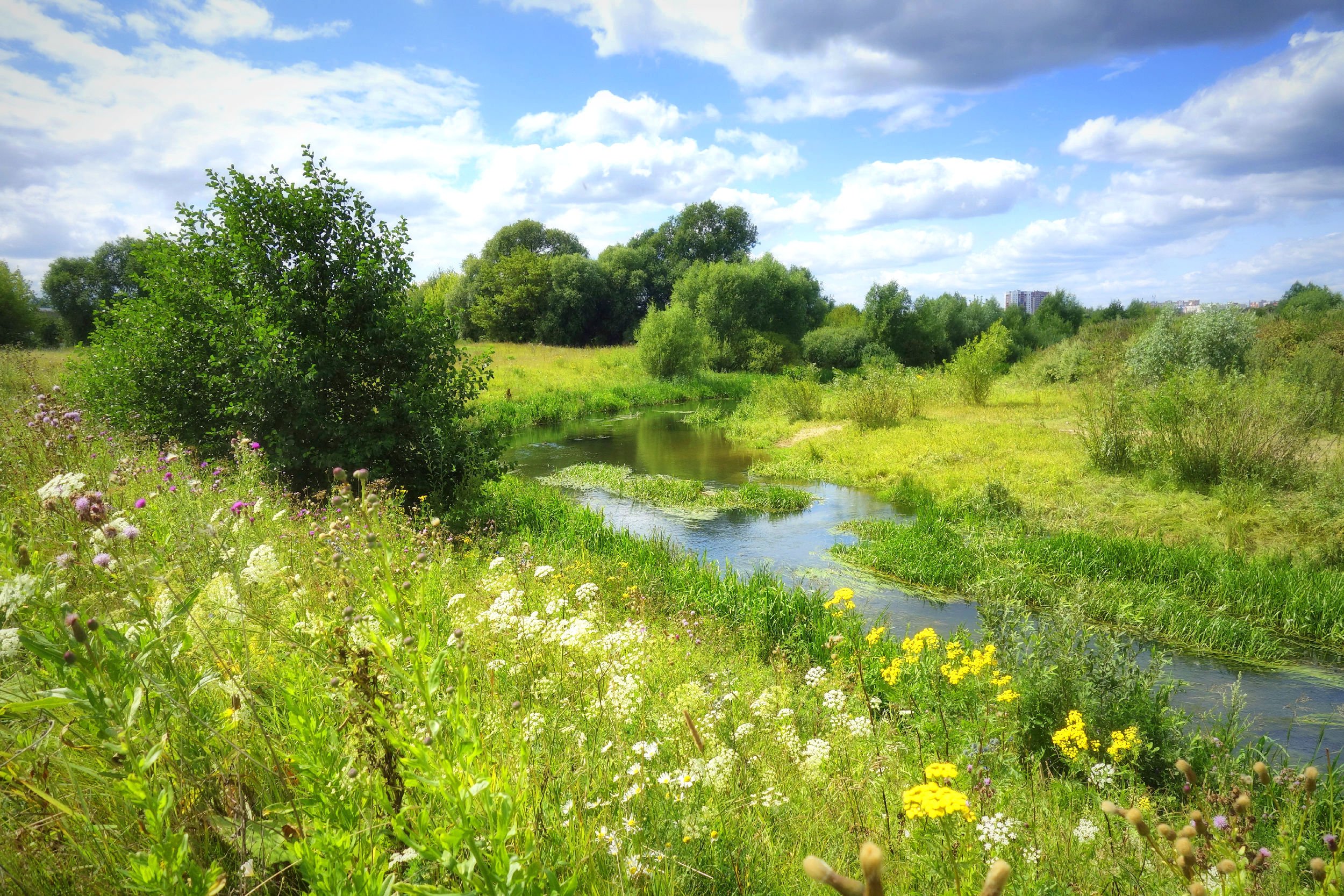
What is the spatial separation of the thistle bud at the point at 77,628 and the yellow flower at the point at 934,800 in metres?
1.71

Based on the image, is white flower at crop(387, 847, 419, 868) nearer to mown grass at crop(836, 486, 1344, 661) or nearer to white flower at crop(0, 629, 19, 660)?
white flower at crop(0, 629, 19, 660)

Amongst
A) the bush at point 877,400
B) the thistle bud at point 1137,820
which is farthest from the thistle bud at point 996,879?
the bush at point 877,400

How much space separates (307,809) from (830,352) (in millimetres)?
41537

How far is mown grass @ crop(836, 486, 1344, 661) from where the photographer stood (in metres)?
6.97

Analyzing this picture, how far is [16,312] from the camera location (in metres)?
32.9

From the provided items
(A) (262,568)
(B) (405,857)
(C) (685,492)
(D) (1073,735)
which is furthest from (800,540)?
(B) (405,857)

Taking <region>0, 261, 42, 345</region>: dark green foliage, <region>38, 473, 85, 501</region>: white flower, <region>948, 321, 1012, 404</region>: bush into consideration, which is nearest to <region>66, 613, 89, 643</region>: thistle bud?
<region>38, 473, 85, 501</region>: white flower

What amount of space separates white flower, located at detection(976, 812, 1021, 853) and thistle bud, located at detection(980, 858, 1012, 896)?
1.55 metres

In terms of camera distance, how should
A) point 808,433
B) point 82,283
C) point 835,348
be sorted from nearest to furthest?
1. point 808,433
2. point 82,283
3. point 835,348

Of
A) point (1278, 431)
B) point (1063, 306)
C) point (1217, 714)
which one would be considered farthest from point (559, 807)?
point (1063, 306)

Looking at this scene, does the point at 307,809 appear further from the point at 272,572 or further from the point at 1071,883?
the point at 1071,883

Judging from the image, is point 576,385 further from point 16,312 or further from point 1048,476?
point 16,312

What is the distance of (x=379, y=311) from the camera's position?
26.9 ft

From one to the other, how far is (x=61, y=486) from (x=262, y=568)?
0.66 metres
